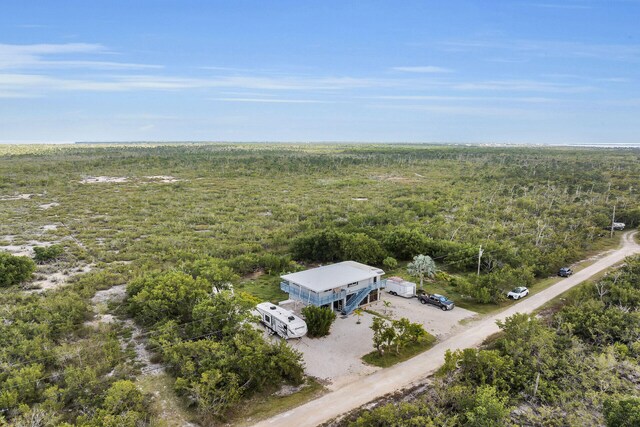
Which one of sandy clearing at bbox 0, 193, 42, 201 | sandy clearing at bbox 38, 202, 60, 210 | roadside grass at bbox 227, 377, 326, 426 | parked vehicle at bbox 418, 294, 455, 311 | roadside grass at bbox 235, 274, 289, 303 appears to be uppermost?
sandy clearing at bbox 0, 193, 42, 201

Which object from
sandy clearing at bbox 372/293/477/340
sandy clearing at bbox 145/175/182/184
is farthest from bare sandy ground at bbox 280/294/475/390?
sandy clearing at bbox 145/175/182/184

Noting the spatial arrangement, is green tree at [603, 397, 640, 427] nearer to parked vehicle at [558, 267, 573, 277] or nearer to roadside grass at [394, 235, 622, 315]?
roadside grass at [394, 235, 622, 315]

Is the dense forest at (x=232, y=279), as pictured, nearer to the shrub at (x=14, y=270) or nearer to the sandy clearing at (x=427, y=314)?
the shrub at (x=14, y=270)

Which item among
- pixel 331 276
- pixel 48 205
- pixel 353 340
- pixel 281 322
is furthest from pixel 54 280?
pixel 48 205

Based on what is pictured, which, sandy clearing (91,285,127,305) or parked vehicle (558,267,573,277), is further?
parked vehicle (558,267,573,277)

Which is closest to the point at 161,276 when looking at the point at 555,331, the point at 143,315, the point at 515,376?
the point at 143,315

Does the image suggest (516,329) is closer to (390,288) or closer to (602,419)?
(602,419)
